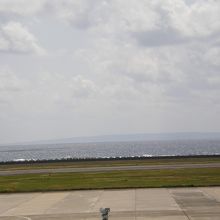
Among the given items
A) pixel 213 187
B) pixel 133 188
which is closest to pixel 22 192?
pixel 133 188

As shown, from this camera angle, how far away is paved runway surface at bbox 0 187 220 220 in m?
25.9

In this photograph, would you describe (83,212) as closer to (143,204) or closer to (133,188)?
(143,204)

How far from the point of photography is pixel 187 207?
28109mm

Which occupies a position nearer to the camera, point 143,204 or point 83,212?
point 83,212

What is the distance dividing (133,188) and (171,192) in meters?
4.80

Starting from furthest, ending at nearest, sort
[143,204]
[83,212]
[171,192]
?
[171,192], [143,204], [83,212]

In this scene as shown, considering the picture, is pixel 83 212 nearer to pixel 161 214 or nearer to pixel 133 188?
pixel 161 214

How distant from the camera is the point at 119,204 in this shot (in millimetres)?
30484

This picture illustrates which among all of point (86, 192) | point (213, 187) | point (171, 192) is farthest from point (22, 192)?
point (213, 187)

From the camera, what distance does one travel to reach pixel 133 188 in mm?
40562

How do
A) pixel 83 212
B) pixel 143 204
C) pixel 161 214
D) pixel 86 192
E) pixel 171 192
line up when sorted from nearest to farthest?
pixel 161 214 → pixel 83 212 → pixel 143 204 → pixel 171 192 → pixel 86 192

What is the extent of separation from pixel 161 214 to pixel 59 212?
6073 millimetres

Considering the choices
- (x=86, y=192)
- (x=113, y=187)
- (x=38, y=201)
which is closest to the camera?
(x=38, y=201)

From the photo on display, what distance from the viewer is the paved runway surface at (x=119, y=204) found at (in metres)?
25.9
